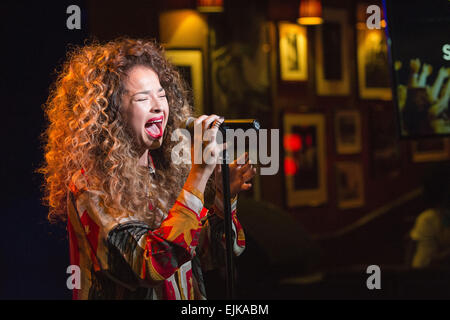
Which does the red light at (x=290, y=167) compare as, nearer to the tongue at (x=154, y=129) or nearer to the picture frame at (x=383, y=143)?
the picture frame at (x=383, y=143)

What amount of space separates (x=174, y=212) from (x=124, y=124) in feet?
0.94

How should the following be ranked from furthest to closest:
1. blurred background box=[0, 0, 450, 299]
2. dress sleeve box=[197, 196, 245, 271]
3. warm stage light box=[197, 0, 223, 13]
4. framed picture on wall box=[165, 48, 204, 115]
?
warm stage light box=[197, 0, 223, 13] → framed picture on wall box=[165, 48, 204, 115] → blurred background box=[0, 0, 450, 299] → dress sleeve box=[197, 196, 245, 271]

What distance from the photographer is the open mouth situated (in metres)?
1.44

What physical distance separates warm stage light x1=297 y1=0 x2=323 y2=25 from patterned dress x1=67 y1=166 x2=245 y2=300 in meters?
3.00

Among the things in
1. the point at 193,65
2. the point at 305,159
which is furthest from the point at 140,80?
the point at 305,159

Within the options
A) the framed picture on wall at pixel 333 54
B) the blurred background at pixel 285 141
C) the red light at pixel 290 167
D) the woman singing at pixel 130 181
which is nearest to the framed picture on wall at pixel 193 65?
the blurred background at pixel 285 141

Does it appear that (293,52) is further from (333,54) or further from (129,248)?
(129,248)

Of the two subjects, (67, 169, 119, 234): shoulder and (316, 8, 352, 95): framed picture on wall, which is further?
(316, 8, 352, 95): framed picture on wall

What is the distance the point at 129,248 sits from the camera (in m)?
1.29

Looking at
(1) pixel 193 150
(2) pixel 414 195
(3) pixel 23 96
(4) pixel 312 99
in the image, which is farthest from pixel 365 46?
(1) pixel 193 150

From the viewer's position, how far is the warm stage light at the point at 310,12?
4.04 metres

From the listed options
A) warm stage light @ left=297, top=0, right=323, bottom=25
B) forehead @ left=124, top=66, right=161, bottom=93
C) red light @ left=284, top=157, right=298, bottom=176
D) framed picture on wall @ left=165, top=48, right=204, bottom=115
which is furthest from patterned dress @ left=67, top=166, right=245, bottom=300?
warm stage light @ left=297, top=0, right=323, bottom=25

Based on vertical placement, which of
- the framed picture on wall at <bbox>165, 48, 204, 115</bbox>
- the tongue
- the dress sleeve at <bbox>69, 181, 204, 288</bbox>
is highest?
the framed picture on wall at <bbox>165, 48, 204, 115</bbox>

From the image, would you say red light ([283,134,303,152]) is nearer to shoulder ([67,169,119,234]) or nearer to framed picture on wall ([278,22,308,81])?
framed picture on wall ([278,22,308,81])
